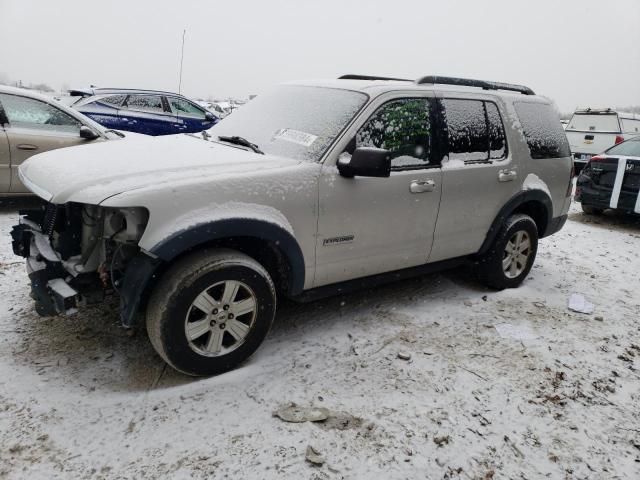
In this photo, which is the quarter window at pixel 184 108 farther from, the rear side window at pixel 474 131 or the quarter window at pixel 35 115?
the rear side window at pixel 474 131

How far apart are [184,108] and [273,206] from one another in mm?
8306

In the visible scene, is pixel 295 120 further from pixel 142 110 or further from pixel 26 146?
pixel 142 110

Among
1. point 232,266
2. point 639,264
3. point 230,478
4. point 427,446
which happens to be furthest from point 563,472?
point 639,264

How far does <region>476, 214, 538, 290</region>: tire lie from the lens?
4309mm

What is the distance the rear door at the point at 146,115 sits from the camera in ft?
30.8

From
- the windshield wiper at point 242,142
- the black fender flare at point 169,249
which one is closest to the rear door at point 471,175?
the windshield wiper at point 242,142

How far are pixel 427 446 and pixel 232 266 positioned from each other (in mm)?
1396

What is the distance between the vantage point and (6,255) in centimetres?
446

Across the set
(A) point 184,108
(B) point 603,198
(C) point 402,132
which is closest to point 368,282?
(C) point 402,132

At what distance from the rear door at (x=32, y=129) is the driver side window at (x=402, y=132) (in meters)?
4.22

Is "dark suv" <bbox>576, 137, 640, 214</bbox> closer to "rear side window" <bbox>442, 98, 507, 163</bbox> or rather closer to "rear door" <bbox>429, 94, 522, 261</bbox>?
"rear door" <bbox>429, 94, 522, 261</bbox>

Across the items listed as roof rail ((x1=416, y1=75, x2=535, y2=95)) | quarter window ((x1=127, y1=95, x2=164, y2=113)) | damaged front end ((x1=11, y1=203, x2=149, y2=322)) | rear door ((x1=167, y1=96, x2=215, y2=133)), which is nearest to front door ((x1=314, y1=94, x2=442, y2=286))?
roof rail ((x1=416, y1=75, x2=535, y2=95))

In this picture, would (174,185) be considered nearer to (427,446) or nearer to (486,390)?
(427,446)

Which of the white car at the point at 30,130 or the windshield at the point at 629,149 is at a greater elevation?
the windshield at the point at 629,149
